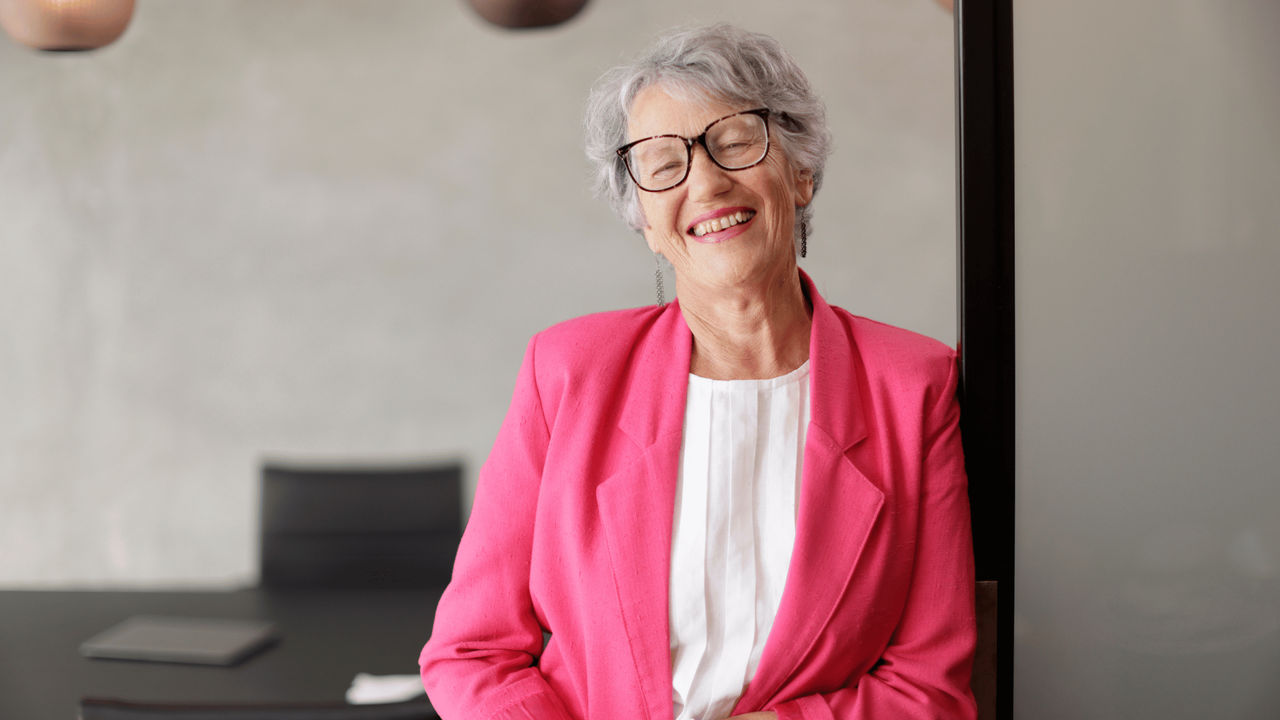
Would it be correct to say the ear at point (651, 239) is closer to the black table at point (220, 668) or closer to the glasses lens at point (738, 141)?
the glasses lens at point (738, 141)

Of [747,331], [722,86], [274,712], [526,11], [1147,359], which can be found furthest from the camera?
[526,11]

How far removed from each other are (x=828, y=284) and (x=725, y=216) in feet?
1.17

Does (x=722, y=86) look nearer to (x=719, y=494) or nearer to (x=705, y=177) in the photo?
(x=705, y=177)

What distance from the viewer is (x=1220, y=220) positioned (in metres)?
1.38

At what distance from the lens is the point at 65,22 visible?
61.9 inches

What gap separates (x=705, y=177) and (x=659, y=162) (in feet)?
0.26

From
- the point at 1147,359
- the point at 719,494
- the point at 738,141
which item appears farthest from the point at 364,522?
the point at 1147,359

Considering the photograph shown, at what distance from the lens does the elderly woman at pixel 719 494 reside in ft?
3.98

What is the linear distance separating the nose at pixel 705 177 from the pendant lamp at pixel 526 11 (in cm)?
48

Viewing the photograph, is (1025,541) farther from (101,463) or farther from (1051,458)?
(101,463)

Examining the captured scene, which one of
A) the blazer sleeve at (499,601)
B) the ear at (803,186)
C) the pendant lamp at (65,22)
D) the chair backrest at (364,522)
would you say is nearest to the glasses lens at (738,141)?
the ear at (803,186)

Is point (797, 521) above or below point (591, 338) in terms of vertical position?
below

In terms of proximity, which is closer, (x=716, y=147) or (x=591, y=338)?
(x=716, y=147)

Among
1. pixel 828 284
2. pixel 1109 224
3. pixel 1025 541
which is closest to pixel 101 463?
pixel 828 284
